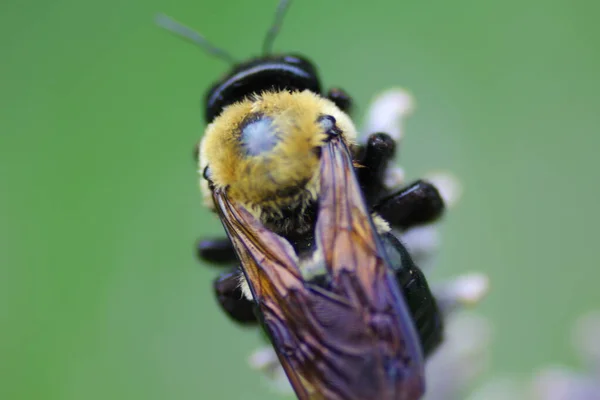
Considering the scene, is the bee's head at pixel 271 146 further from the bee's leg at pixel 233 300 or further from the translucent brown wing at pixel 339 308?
the bee's leg at pixel 233 300

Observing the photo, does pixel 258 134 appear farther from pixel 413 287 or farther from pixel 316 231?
pixel 413 287

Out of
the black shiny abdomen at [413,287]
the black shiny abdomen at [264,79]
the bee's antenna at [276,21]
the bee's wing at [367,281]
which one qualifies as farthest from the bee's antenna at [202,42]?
the black shiny abdomen at [413,287]

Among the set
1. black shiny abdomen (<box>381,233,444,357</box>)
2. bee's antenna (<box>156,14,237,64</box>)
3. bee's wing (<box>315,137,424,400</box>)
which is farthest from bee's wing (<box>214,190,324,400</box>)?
bee's antenna (<box>156,14,237,64</box>)

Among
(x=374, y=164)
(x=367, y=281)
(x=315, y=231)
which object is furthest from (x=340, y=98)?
(x=367, y=281)

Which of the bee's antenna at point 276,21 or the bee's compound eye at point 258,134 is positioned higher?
the bee's antenna at point 276,21

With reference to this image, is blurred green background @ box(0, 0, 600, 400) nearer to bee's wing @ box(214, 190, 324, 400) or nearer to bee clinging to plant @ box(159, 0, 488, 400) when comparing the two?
bee clinging to plant @ box(159, 0, 488, 400)

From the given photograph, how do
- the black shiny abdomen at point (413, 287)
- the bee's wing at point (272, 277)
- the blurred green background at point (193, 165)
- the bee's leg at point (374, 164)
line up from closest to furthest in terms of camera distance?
1. the bee's wing at point (272, 277)
2. the black shiny abdomen at point (413, 287)
3. the bee's leg at point (374, 164)
4. the blurred green background at point (193, 165)

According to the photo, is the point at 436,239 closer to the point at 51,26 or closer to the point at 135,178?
the point at 135,178
